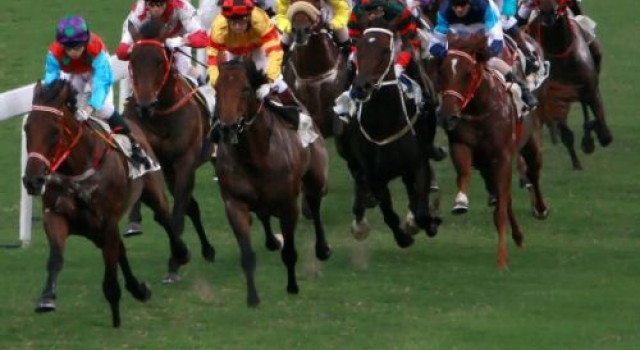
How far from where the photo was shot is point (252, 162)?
52.1ft

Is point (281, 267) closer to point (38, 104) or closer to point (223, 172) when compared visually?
point (223, 172)

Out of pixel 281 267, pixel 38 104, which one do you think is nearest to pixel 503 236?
pixel 281 267

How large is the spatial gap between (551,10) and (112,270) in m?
8.68

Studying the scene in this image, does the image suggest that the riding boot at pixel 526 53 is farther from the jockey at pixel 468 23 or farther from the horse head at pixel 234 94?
the horse head at pixel 234 94

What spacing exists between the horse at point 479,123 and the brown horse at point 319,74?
2.14m

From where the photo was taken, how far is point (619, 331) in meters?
15.0

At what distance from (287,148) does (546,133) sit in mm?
10853

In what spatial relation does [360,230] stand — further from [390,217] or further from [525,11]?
[525,11]

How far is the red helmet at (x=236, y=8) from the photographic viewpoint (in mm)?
16328

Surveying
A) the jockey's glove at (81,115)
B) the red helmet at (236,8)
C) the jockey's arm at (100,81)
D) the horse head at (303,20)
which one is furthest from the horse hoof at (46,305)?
the horse head at (303,20)

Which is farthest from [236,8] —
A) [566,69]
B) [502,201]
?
[566,69]

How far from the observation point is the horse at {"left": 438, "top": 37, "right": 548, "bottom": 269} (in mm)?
17547

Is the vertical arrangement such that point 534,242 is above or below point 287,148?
below

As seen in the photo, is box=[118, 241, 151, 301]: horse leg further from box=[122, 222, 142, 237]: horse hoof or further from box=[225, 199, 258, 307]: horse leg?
box=[122, 222, 142, 237]: horse hoof
